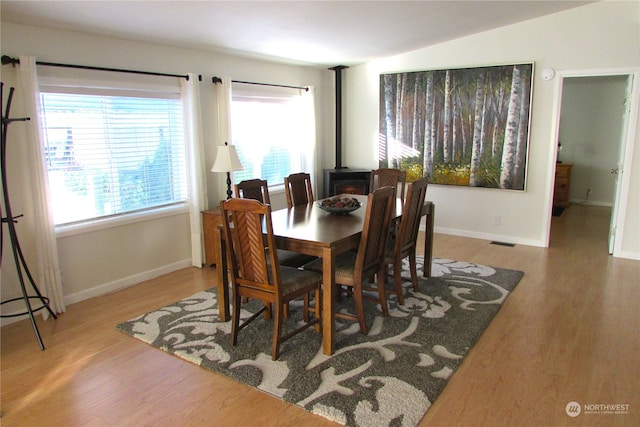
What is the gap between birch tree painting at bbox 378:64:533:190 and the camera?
5223 mm

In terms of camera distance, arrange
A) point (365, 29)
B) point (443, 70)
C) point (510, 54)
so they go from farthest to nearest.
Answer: point (443, 70), point (510, 54), point (365, 29)

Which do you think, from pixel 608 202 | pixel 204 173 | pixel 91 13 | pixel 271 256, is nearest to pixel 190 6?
pixel 91 13

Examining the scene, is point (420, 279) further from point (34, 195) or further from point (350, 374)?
point (34, 195)

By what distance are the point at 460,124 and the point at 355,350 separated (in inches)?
146

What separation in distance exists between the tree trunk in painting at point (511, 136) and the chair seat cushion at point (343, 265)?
2.95 meters

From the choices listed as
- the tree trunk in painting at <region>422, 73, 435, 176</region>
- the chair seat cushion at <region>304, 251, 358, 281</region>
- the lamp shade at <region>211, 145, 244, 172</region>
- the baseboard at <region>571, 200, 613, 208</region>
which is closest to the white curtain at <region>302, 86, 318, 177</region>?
the tree trunk in painting at <region>422, 73, 435, 176</region>

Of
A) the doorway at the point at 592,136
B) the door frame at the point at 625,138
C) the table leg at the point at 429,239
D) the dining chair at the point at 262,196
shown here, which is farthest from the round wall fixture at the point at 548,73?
the dining chair at the point at 262,196

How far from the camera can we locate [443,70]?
5.59 meters

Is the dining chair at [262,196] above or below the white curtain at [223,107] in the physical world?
below

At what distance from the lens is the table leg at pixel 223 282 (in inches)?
122

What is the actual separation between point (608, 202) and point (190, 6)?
744 cm

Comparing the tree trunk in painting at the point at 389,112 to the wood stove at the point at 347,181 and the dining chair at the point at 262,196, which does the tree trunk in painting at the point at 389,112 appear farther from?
the dining chair at the point at 262,196

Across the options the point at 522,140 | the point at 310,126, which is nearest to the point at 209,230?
the point at 310,126

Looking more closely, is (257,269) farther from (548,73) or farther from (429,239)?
(548,73)
